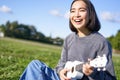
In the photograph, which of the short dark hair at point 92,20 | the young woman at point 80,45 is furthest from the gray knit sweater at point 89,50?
the short dark hair at point 92,20

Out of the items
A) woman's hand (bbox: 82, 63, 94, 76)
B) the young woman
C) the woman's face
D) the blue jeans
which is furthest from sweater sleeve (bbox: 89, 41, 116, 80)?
the blue jeans

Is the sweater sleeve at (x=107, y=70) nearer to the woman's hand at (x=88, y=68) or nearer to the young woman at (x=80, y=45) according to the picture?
the young woman at (x=80, y=45)

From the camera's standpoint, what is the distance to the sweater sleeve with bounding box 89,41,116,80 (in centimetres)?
455

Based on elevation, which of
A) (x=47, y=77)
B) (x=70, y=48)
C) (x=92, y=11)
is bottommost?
(x=47, y=77)

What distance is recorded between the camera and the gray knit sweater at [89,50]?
15.1ft

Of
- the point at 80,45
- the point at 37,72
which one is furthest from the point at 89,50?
the point at 37,72

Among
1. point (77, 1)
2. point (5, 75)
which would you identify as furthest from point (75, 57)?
point (5, 75)

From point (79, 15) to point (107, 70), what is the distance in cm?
94

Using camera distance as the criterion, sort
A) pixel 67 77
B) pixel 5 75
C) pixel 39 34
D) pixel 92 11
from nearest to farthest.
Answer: pixel 67 77 → pixel 92 11 → pixel 5 75 → pixel 39 34

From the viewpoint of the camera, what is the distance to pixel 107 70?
4551 millimetres

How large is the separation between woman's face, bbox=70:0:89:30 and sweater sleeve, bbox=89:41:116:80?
1.55 feet

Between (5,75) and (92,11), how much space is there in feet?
11.6

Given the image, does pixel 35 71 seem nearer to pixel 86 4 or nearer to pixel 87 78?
pixel 87 78

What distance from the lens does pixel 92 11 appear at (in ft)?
16.5
